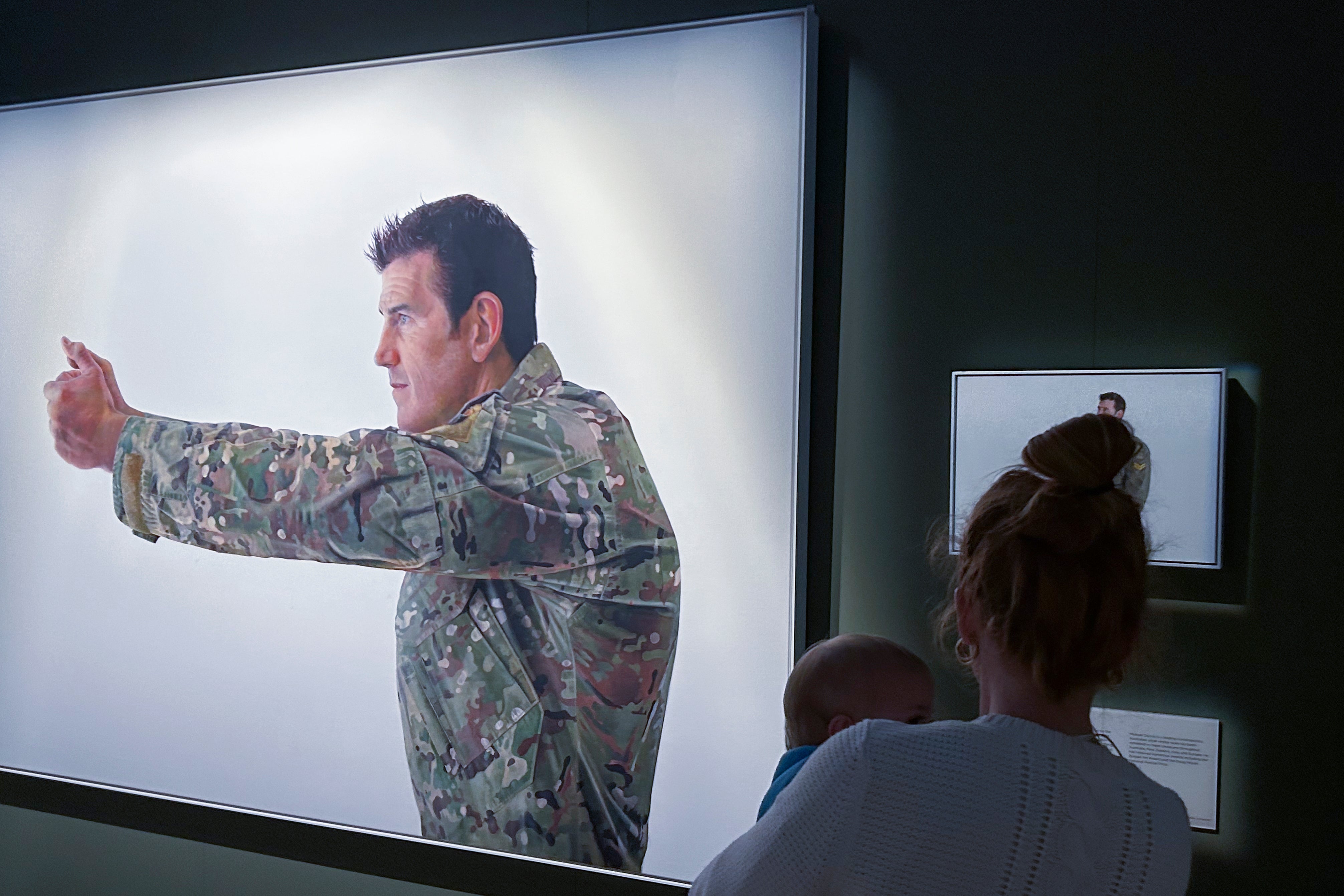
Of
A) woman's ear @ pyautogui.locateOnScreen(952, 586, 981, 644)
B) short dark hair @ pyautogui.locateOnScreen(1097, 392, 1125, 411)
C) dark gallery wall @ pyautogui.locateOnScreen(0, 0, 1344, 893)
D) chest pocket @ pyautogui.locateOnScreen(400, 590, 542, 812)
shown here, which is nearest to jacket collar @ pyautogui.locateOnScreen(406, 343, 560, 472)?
chest pocket @ pyautogui.locateOnScreen(400, 590, 542, 812)

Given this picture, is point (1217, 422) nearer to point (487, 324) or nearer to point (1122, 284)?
point (1122, 284)

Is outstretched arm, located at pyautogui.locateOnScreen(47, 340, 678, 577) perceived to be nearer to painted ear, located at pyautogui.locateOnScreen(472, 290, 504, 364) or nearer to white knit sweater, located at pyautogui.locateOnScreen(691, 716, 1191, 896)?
painted ear, located at pyautogui.locateOnScreen(472, 290, 504, 364)

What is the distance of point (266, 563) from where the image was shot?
8.86 ft

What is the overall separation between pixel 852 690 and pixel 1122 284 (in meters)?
1.17

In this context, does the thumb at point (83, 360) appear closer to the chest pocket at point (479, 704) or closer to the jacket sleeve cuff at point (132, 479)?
the jacket sleeve cuff at point (132, 479)

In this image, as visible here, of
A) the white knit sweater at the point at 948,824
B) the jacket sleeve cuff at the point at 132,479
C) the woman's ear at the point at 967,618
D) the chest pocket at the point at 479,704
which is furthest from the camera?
the jacket sleeve cuff at the point at 132,479

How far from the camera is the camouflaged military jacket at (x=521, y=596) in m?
2.32

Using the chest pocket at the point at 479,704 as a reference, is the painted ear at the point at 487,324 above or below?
above

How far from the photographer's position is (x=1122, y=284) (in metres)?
2.01

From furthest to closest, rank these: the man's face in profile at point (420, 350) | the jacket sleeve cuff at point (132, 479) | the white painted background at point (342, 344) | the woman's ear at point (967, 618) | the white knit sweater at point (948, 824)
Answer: the jacket sleeve cuff at point (132, 479) → the man's face in profile at point (420, 350) → the white painted background at point (342, 344) → the woman's ear at point (967, 618) → the white knit sweater at point (948, 824)

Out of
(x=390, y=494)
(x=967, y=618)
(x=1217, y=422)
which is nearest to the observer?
(x=967, y=618)

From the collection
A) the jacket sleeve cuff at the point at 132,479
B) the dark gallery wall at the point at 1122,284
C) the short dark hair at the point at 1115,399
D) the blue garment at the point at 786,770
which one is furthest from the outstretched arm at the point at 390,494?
the blue garment at the point at 786,770

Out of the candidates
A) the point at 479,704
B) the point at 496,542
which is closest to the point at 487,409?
the point at 496,542

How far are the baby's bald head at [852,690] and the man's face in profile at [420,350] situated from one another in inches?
55.2
